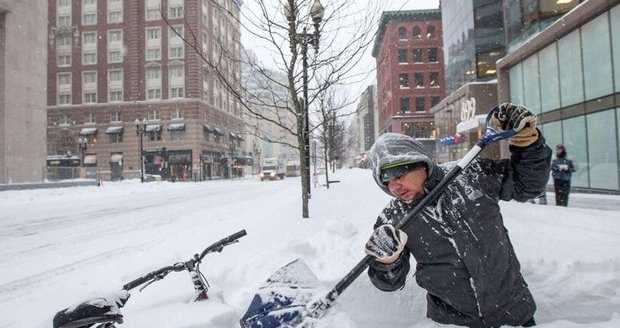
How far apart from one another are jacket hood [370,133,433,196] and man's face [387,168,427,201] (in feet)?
0.17

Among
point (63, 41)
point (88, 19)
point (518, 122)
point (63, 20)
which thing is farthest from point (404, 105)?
point (518, 122)

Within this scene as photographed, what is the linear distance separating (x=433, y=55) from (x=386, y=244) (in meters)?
61.8

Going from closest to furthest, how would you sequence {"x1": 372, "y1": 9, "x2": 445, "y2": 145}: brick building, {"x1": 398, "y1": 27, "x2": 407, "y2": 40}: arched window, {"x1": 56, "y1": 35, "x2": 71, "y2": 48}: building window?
{"x1": 56, "y1": 35, "x2": 71, "y2": 48}: building window
{"x1": 372, "y1": 9, "x2": 445, "y2": 145}: brick building
{"x1": 398, "y1": 27, "x2": 407, "y2": 40}: arched window

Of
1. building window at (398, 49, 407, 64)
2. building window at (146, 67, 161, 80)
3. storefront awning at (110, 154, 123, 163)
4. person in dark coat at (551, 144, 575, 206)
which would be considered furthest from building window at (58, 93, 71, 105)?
person in dark coat at (551, 144, 575, 206)

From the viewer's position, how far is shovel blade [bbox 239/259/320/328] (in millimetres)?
2158

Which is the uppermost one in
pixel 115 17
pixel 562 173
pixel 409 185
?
pixel 115 17

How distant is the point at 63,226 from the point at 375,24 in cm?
895

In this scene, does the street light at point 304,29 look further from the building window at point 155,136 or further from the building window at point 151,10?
the building window at point 151,10

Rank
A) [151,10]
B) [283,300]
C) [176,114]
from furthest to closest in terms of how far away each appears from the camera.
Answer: [151,10]
[176,114]
[283,300]

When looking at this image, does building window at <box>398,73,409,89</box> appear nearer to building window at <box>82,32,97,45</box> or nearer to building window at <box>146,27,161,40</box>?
building window at <box>146,27,161,40</box>

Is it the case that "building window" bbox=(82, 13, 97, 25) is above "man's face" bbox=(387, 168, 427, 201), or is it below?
above

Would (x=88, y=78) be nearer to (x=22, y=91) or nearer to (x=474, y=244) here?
(x=22, y=91)

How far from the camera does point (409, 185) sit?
2197 millimetres

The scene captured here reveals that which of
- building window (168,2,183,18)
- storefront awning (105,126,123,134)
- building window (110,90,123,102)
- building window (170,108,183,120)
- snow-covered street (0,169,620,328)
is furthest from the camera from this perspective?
building window (110,90,123,102)
